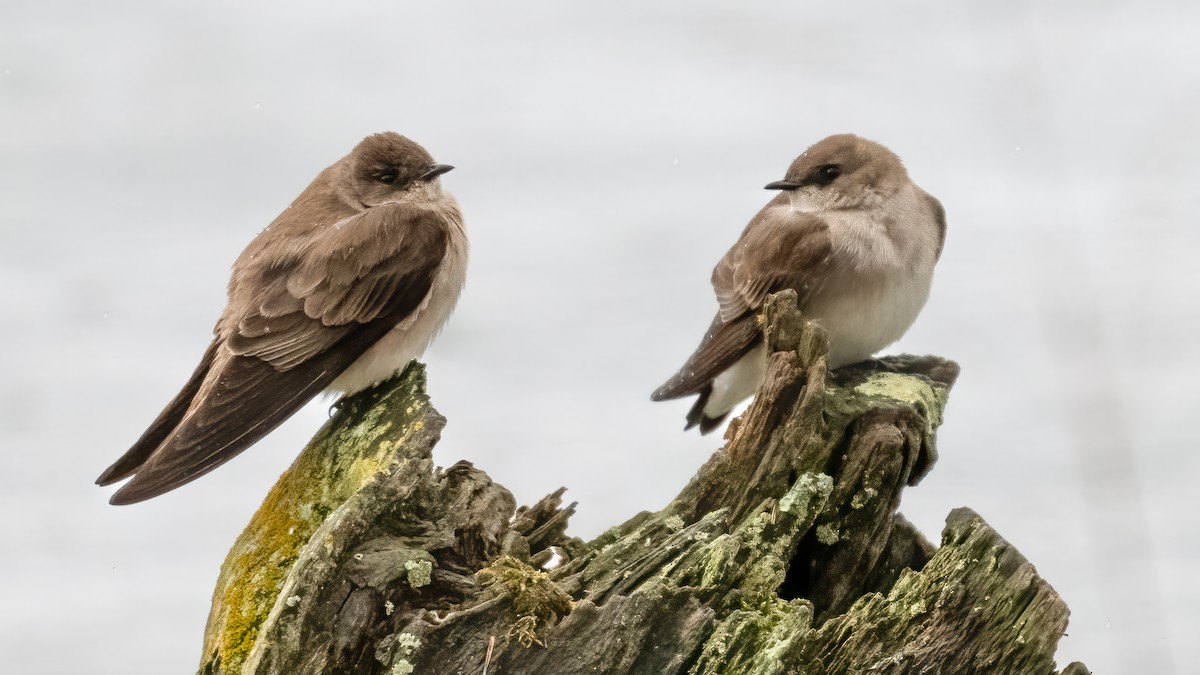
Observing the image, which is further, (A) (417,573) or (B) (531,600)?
(A) (417,573)

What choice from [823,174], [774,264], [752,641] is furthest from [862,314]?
[752,641]

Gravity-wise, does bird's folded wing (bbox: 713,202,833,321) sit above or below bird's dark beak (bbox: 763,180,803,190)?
below

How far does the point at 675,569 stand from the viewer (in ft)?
14.6

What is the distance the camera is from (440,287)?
6352 mm

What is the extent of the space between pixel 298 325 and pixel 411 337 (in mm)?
502

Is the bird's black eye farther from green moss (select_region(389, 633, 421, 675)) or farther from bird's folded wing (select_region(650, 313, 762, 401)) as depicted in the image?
green moss (select_region(389, 633, 421, 675))

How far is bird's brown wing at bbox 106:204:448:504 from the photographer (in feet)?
18.4

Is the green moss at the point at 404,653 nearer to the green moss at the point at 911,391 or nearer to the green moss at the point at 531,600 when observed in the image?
the green moss at the point at 531,600

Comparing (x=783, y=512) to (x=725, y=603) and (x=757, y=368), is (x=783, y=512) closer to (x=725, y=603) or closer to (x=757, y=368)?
(x=725, y=603)

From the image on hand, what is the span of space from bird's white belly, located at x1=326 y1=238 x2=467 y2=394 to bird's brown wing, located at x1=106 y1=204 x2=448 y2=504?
0.04 m

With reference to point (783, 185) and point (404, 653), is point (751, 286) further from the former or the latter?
point (404, 653)

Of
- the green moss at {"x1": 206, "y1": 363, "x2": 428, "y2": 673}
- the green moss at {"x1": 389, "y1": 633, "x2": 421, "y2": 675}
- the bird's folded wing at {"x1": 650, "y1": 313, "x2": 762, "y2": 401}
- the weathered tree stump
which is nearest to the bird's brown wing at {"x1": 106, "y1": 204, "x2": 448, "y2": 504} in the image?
the green moss at {"x1": 206, "y1": 363, "x2": 428, "y2": 673}

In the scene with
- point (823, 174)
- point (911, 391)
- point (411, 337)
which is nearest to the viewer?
point (911, 391)

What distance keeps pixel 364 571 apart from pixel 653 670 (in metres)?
0.99
